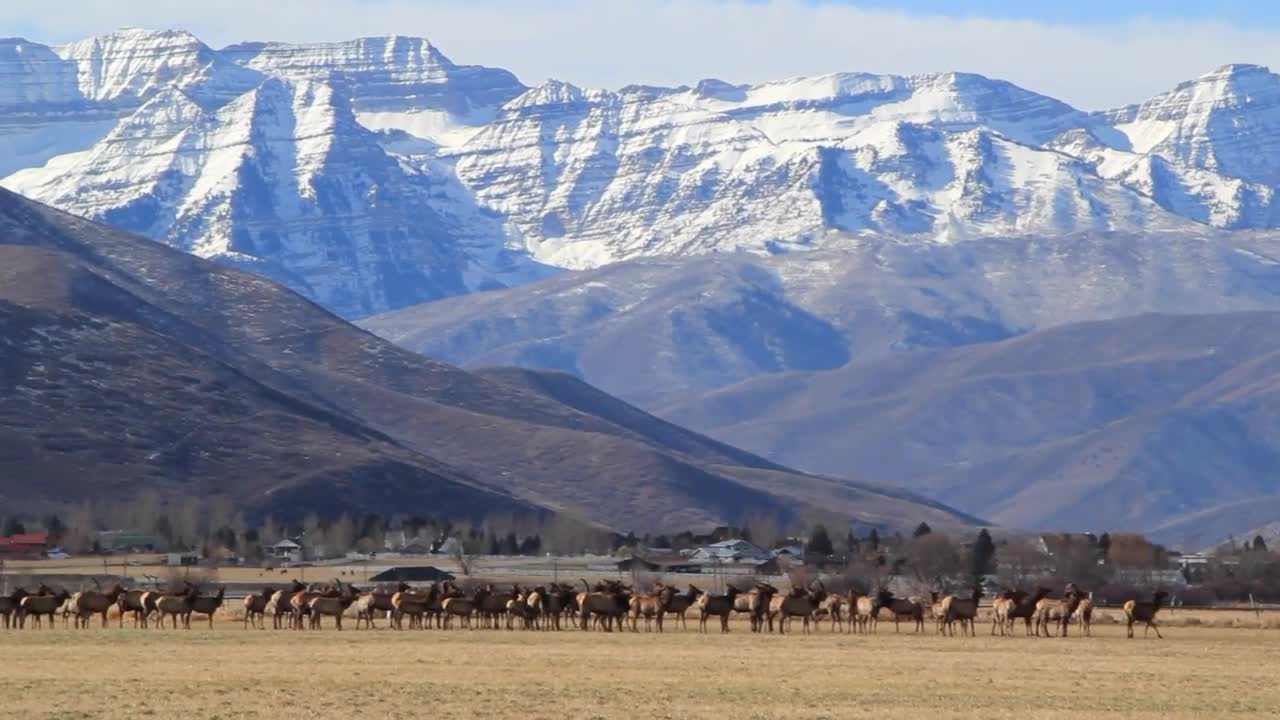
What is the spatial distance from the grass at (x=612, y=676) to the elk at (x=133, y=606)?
6.65 meters

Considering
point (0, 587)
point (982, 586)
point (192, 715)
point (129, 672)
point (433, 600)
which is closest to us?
point (192, 715)

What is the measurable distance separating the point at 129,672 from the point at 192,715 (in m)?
13.2

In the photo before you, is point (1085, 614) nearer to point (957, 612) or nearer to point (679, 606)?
point (957, 612)

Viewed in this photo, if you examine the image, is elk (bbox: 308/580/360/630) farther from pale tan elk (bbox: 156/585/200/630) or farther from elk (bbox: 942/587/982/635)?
elk (bbox: 942/587/982/635)

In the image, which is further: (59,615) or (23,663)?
(59,615)

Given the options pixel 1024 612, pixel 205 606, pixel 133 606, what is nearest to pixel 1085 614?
pixel 1024 612

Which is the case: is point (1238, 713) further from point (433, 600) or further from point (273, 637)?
point (433, 600)

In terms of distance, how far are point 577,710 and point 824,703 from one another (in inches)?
292

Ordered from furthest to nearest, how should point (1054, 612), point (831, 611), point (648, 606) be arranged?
point (831, 611), point (648, 606), point (1054, 612)

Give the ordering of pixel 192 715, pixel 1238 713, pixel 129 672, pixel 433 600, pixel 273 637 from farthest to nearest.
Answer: pixel 433 600 < pixel 273 637 < pixel 129 672 < pixel 1238 713 < pixel 192 715

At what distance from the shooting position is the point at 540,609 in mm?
117125

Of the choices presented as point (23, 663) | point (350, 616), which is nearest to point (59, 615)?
point (350, 616)

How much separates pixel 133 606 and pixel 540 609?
56.9 ft

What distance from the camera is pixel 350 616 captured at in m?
124
